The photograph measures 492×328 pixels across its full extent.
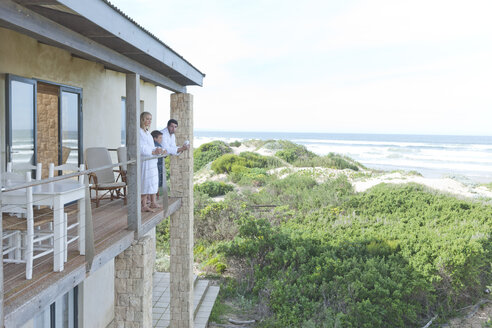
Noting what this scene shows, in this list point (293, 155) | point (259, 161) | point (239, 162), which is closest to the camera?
point (239, 162)

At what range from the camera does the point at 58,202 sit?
365 cm

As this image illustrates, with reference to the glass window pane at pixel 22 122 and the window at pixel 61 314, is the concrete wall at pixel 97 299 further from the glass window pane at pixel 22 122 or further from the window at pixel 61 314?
the glass window pane at pixel 22 122

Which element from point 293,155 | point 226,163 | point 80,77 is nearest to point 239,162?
point 226,163

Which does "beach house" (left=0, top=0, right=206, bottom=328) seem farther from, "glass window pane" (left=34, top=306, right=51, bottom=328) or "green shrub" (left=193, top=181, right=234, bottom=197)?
"green shrub" (left=193, top=181, right=234, bottom=197)

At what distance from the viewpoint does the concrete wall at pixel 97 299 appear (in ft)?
22.7

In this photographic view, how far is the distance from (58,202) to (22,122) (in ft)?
8.19

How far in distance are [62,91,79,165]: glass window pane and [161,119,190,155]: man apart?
149cm

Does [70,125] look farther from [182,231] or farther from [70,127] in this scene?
[182,231]

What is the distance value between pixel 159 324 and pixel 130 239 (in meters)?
3.96

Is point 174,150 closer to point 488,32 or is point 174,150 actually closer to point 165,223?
point 165,223

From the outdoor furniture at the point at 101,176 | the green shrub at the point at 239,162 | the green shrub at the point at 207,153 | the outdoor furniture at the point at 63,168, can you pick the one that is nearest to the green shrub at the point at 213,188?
the green shrub at the point at 239,162

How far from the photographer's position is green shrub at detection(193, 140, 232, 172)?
32.1 m

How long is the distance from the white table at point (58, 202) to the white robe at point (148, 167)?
158 cm

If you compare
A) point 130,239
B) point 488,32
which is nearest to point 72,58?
point 130,239
